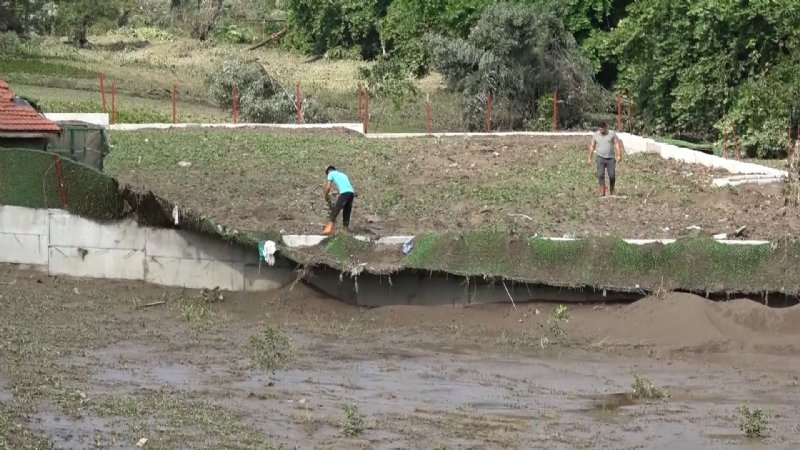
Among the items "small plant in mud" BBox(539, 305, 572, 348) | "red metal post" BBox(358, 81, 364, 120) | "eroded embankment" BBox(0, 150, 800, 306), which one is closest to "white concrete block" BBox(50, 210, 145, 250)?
"eroded embankment" BBox(0, 150, 800, 306)

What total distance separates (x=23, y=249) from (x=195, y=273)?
292cm

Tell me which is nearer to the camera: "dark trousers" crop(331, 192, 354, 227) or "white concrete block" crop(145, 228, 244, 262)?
"white concrete block" crop(145, 228, 244, 262)

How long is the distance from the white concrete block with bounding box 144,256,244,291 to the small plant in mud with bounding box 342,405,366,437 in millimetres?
7362

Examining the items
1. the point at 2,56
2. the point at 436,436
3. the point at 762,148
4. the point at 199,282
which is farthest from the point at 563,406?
the point at 2,56

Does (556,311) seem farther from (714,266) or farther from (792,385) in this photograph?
(792,385)

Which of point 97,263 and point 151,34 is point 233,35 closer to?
point 151,34

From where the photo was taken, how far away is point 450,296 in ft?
64.6

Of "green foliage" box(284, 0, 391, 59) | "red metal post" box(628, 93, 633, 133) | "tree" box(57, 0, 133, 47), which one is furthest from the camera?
"tree" box(57, 0, 133, 47)

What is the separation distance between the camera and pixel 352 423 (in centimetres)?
1316

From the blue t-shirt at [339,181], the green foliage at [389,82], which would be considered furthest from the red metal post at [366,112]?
the blue t-shirt at [339,181]

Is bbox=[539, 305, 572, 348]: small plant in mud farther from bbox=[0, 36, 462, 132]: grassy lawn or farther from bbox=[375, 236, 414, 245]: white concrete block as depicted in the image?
bbox=[0, 36, 462, 132]: grassy lawn

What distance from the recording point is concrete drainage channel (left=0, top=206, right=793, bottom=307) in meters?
19.5

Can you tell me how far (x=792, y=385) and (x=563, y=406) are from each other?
2961 mm

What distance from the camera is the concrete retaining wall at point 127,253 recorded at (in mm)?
20500
